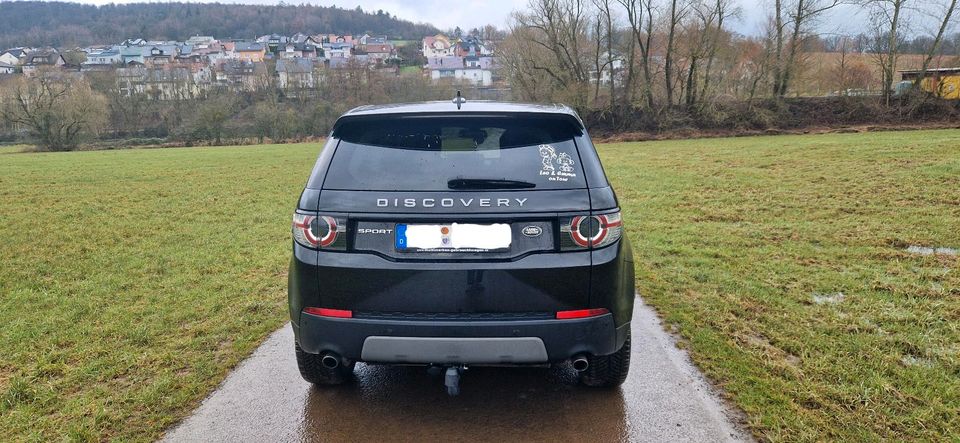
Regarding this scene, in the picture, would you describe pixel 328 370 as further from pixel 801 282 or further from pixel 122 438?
pixel 801 282

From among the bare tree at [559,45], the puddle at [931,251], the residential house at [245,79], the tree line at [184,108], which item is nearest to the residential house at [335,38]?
Result: the residential house at [245,79]

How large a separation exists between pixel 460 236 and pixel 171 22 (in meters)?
183

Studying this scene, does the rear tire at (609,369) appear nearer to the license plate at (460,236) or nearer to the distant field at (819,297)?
the distant field at (819,297)

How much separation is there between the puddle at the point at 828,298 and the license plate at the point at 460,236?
341 centimetres

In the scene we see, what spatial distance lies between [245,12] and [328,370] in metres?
184

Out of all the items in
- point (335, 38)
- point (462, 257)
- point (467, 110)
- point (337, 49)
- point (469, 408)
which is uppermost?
point (335, 38)

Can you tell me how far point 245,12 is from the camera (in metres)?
164

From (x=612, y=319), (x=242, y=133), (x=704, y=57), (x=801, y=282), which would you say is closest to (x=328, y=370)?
(x=612, y=319)

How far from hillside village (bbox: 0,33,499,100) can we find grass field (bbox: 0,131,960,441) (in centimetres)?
4490

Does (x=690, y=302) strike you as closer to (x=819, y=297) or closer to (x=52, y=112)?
(x=819, y=297)

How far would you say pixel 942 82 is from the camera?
3266 centimetres

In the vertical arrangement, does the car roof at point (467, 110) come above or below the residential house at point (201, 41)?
below

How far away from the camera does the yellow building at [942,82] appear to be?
107ft

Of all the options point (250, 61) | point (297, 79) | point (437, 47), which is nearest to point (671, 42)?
point (297, 79)
